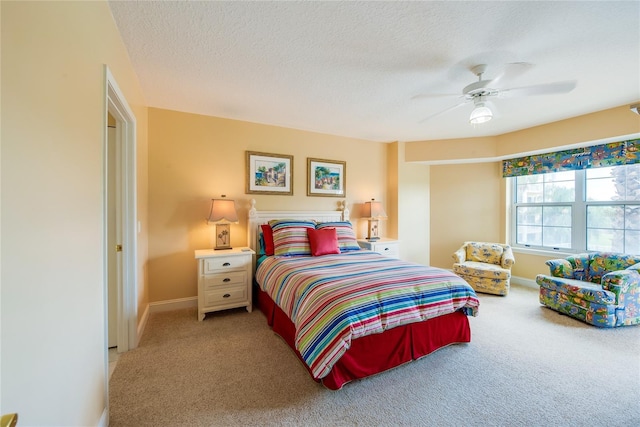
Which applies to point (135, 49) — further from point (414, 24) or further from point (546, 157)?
point (546, 157)

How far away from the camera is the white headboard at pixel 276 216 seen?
3470 millimetres

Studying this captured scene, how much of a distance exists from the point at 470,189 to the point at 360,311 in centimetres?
417

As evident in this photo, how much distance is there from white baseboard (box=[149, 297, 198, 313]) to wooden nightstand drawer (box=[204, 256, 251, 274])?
72 cm

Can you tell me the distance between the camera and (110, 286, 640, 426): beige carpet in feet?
5.09

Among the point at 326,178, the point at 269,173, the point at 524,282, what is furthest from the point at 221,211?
the point at 524,282

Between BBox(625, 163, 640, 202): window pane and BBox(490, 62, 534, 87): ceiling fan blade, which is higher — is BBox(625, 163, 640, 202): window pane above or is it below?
below

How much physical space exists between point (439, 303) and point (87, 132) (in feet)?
8.47

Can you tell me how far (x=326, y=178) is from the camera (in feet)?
13.4

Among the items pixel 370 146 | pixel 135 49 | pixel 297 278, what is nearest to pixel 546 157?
pixel 370 146

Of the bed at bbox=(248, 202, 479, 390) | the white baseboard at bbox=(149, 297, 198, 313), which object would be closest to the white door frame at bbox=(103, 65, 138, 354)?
the white baseboard at bbox=(149, 297, 198, 313)

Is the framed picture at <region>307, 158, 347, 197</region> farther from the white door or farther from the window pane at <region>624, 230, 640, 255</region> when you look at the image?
the window pane at <region>624, 230, 640, 255</region>

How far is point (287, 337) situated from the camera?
7.60 ft

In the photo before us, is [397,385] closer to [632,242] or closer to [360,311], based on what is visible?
[360,311]

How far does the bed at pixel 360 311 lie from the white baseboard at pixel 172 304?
109cm
